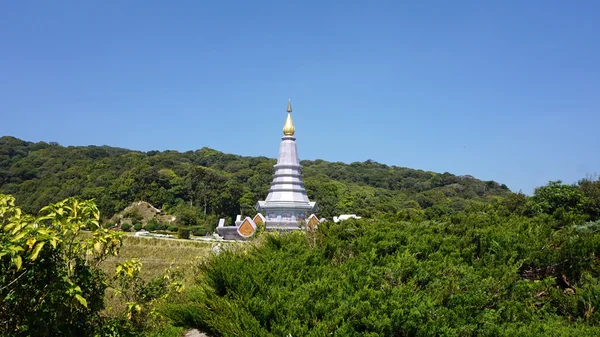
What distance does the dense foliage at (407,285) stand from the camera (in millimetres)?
4906

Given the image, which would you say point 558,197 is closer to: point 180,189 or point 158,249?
point 158,249

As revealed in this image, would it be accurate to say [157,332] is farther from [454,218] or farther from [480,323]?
[454,218]

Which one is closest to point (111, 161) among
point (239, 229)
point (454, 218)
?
point (239, 229)

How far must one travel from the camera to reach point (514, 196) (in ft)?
83.0

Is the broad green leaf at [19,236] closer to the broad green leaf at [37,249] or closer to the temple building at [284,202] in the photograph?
the broad green leaf at [37,249]

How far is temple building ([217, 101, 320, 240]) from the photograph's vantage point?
3183 centimetres

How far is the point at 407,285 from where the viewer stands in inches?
214

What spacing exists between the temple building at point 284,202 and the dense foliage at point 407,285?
24213mm

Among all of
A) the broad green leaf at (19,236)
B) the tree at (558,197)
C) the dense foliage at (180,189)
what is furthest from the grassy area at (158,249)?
the broad green leaf at (19,236)

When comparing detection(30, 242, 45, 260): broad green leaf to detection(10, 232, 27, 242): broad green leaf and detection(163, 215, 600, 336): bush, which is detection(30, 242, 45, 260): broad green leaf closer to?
detection(10, 232, 27, 242): broad green leaf

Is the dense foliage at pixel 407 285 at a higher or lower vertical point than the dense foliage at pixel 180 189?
lower

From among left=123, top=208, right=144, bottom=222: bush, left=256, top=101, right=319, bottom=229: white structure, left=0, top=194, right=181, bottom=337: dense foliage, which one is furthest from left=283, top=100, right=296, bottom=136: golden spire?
left=0, top=194, right=181, bottom=337: dense foliage

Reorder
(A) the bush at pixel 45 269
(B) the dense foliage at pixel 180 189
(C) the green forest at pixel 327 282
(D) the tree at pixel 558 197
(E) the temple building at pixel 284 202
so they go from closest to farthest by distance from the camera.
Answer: (A) the bush at pixel 45 269, (C) the green forest at pixel 327 282, (D) the tree at pixel 558 197, (E) the temple building at pixel 284 202, (B) the dense foliage at pixel 180 189

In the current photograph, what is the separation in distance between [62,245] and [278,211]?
28736 millimetres
